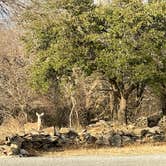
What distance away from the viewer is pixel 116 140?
82.4ft

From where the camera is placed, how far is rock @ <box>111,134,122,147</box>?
2467cm

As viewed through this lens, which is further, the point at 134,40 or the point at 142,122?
the point at 142,122

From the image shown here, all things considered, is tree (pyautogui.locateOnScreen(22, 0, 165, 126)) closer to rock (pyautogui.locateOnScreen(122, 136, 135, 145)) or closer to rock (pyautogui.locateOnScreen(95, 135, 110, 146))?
rock (pyautogui.locateOnScreen(122, 136, 135, 145))

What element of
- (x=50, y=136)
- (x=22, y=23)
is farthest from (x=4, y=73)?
(x=22, y=23)

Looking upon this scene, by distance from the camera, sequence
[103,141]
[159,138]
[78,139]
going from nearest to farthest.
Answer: [103,141], [78,139], [159,138]

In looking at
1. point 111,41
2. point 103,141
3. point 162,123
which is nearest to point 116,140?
point 103,141

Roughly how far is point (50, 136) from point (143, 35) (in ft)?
30.0

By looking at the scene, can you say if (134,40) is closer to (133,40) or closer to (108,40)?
(133,40)

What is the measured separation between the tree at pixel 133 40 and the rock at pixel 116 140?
529 cm

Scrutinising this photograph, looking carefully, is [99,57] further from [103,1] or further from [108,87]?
[108,87]

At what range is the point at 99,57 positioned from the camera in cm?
3047

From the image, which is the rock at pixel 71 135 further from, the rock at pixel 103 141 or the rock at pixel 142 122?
the rock at pixel 142 122

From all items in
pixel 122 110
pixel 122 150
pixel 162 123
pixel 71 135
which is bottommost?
pixel 122 150

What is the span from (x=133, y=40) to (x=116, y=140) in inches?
294
